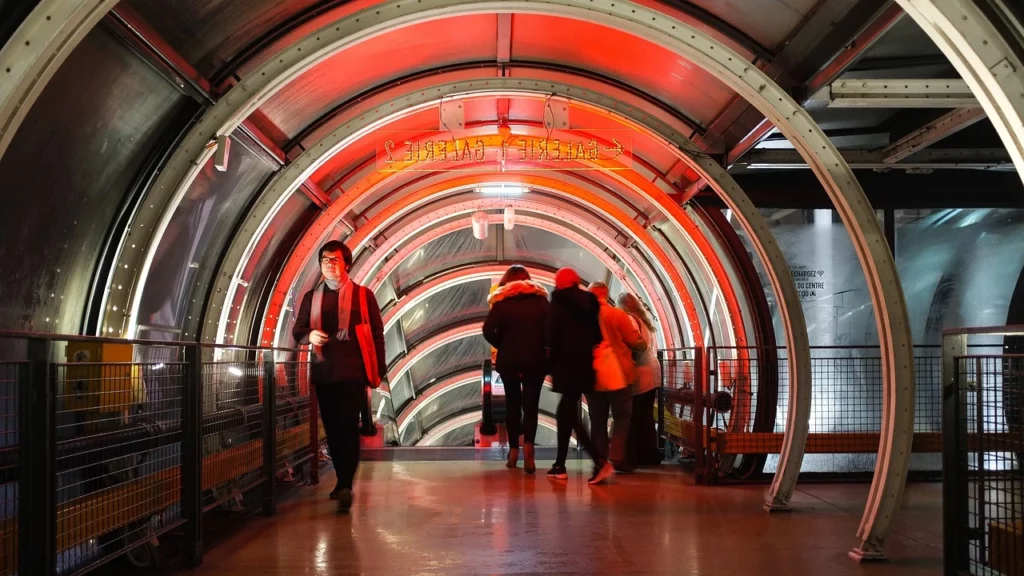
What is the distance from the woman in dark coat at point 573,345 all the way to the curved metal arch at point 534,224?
4847 millimetres

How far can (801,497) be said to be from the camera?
771 centimetres

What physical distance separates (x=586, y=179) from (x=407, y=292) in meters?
6.79

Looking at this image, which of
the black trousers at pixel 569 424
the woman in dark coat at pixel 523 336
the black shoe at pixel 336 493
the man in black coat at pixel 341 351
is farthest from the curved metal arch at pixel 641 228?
the black shoe at pixel 336 493

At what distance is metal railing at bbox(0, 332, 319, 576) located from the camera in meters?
3.52

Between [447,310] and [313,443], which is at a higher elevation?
[447,310]

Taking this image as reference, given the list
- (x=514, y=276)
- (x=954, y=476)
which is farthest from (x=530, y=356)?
(x=954, y=476)

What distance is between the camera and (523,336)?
343 inches

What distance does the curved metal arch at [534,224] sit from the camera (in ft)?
47.1

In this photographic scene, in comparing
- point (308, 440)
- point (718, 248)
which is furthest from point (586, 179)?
point (308, 440)

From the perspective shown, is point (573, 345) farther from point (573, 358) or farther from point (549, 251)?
point (549, 251)

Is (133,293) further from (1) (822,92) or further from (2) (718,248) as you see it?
A: (2) (718,248)

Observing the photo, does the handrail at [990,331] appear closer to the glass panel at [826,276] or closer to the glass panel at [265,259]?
the glass panel at [826,276]

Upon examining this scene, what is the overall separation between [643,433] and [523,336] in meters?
2.00

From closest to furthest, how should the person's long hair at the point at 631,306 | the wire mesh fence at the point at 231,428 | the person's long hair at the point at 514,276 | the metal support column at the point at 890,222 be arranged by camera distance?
the wire mesh fence at the point at 231,428 < the person's long hair at the point at 514,276 < the person's long hair at the point at 631,306 < the metal support column at the point at 890,222
